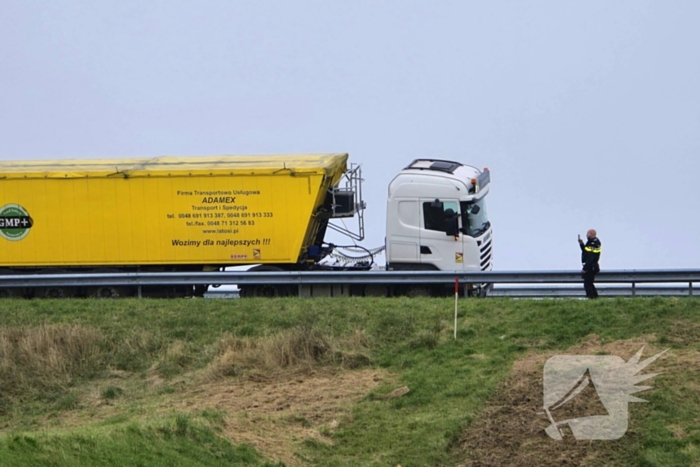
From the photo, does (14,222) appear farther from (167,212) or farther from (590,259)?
(590,259)

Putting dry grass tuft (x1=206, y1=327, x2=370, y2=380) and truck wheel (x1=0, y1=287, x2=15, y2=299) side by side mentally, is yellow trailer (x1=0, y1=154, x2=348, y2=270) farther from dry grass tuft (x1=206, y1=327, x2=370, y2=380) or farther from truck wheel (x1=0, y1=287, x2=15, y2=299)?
dry grass tuft (x1=206, y1=327, x2=370, y2=380)

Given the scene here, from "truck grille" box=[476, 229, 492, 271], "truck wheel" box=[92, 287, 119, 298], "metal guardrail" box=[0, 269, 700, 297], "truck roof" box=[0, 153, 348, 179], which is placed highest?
"truck roof" box=[0, 153, 348, 179]

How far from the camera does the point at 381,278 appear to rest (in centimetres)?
2250

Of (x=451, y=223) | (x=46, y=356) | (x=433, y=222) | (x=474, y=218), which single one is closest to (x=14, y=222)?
(x=46, y=356)

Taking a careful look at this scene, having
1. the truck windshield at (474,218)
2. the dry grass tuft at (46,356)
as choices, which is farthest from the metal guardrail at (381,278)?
the dry grass tuft at (46,356)

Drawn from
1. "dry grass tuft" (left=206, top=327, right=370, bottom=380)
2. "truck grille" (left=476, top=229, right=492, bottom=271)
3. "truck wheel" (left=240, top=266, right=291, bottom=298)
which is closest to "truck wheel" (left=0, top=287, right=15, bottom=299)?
"truck wheel" (left=240, top=266, right=291, bottom=298)

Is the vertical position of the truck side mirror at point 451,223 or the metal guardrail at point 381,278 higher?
the truck side mirror at point 451,223

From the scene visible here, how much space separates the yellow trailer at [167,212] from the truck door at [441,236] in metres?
2.30

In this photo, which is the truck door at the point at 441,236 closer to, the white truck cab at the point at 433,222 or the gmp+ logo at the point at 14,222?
the white truck cab at the point at 433,222

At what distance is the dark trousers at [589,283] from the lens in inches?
808

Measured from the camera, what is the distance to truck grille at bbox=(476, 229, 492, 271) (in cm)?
2337

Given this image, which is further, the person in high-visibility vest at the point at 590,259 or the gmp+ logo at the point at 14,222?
the gmp+ logo at the point at 14,222

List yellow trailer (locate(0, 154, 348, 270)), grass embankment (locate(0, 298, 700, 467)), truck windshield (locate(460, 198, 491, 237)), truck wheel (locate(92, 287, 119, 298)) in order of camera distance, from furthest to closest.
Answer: truck wheel (locate(92, 287, 119, 298))
yellow trailer (locate(0, 154, 348, 270))
truck windshield (locate(460, 198, 491, 237))
grass embankment (locate(0, 298, 700, 467))

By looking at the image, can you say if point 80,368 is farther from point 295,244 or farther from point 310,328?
point 295,244
